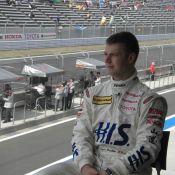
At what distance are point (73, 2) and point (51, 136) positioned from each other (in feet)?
117

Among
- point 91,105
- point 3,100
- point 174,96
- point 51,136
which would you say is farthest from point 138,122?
point 174,96

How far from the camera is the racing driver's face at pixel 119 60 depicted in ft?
9.42

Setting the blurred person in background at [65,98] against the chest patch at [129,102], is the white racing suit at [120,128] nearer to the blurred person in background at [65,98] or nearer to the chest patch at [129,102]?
the chest patch at [129,102]

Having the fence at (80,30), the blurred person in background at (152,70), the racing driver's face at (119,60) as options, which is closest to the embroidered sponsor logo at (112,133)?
the racing driver's face at (119,60)

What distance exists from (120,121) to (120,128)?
0.14 ft

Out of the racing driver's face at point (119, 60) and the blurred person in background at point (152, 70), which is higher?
the racing driver's face at point (119, 60)

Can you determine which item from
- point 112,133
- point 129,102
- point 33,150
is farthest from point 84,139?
point 33,150

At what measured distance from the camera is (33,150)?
12508mm

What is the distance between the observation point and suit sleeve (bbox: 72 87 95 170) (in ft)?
9.18

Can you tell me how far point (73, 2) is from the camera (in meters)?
48.7

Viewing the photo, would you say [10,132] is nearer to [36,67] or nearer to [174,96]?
[36,67]

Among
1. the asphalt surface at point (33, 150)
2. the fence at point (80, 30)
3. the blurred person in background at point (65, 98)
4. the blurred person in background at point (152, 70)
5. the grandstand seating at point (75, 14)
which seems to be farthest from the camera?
the grandstand seating at point (75, 14)

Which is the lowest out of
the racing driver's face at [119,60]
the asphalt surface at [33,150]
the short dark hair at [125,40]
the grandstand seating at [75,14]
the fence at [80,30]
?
the asphalt surface at [33,150]

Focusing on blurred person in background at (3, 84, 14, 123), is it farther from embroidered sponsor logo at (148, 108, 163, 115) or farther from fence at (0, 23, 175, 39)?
fence at (0, 23, 175, 39)
